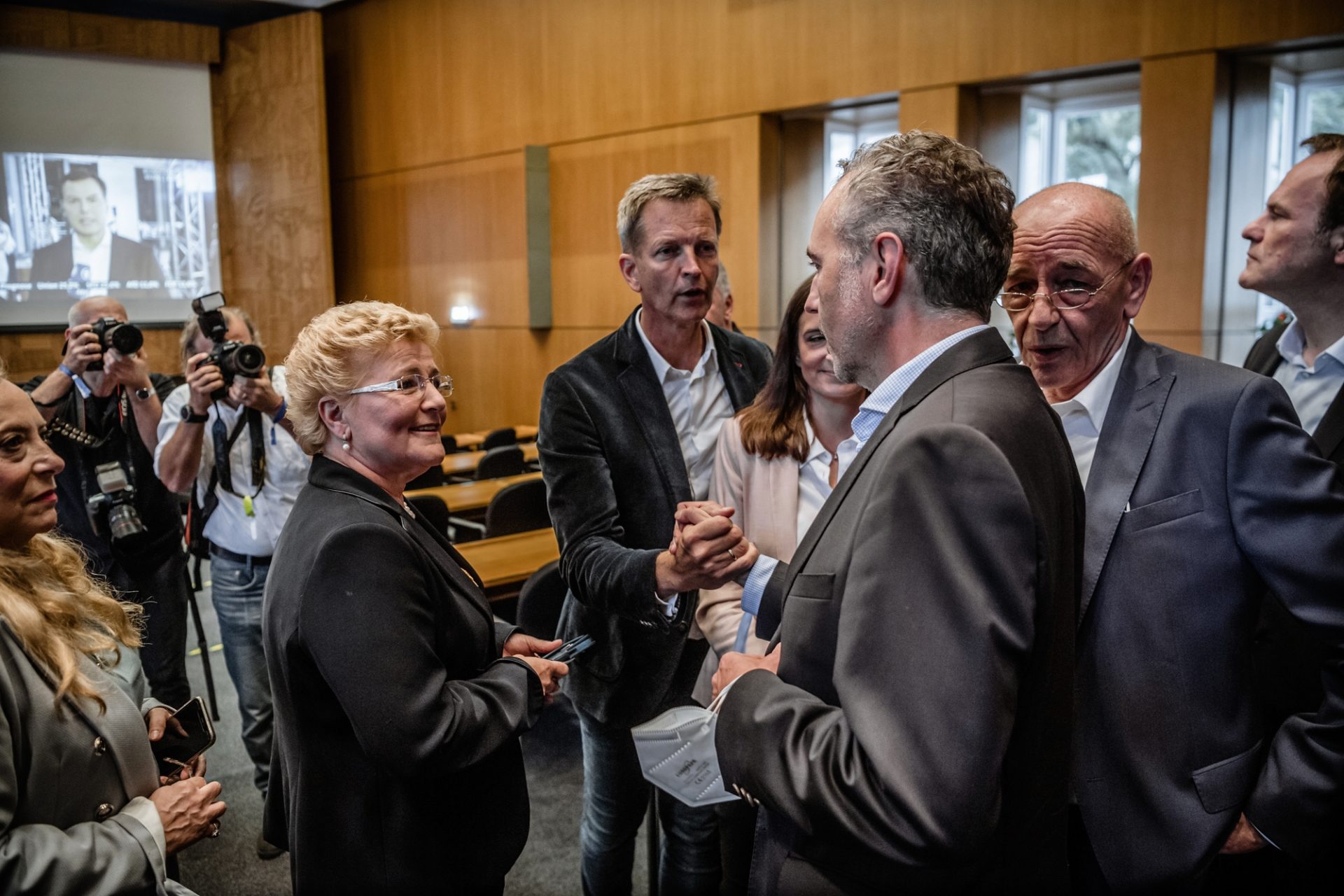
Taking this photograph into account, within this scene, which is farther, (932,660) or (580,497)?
(580,497)

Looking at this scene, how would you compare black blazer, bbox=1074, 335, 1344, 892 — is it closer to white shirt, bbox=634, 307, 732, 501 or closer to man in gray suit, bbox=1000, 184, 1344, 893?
man in gray suit, bbox=1000, 184, 1344, 893

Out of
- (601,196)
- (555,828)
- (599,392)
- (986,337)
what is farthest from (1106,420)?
(601,196)

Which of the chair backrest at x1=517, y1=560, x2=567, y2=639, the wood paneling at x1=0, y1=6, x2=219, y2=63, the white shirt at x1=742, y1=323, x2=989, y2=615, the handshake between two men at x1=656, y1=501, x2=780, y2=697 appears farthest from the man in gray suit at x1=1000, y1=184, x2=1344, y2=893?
the wood paneling at x1=0, y1=6, x2=219, y2=63

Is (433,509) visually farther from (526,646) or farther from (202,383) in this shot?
(526,646)

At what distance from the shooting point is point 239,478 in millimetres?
3162

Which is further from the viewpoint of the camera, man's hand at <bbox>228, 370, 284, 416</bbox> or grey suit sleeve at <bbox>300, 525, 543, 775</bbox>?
man's hand at <bbox>228, 370, 284, 416</bbox>

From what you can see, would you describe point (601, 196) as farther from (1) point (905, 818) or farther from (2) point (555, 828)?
(1) point (905, 818)

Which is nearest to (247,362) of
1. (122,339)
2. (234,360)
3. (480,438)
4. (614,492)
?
(234,360)

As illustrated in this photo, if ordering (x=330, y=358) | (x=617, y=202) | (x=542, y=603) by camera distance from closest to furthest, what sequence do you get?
(x=330, y=358), (x=542, y=603), (x=617, y=202)

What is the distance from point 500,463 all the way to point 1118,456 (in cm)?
450

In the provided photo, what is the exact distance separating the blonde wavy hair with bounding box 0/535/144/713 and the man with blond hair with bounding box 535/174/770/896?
2.88 ft

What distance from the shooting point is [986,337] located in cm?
111

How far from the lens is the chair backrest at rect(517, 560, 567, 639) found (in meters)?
2.89

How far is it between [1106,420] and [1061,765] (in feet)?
1.92
